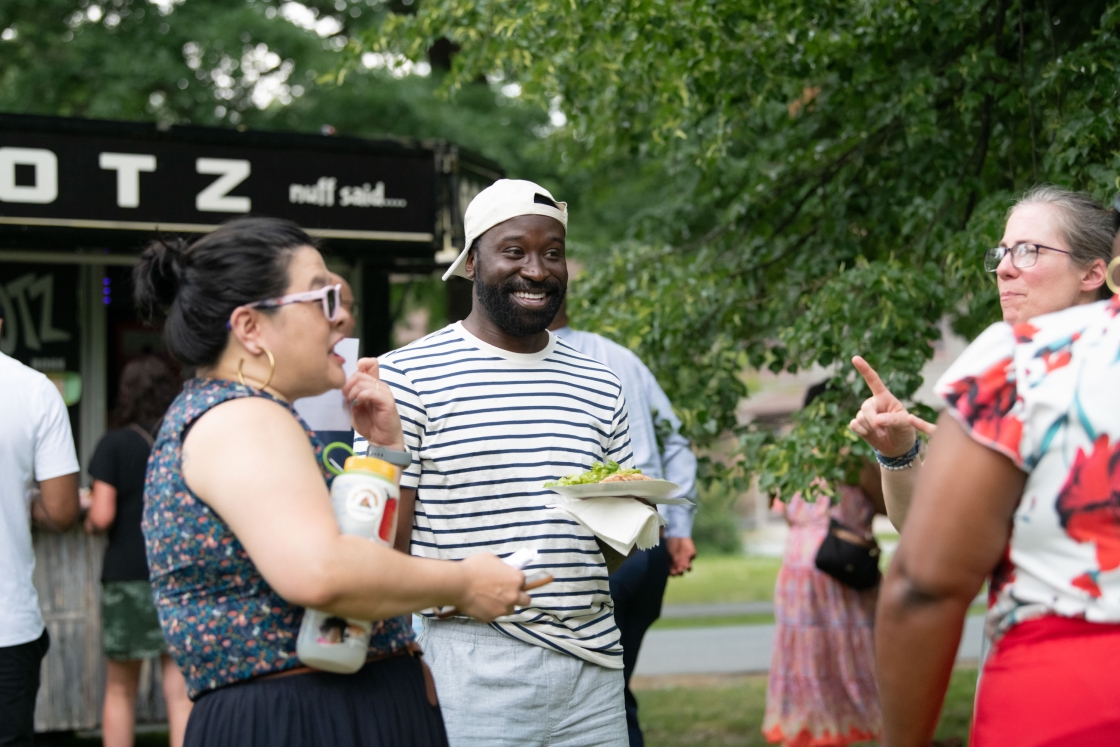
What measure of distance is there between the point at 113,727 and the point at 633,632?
114 inches

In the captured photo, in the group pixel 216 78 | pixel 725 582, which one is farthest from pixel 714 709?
pixel 725 582

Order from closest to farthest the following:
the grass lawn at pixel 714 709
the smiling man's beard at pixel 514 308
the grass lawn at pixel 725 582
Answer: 1. the smiling man's beard at pixel 514 308
2. the grass lawn at pixel 714 709
3. the grass lawn at pixel 725 582

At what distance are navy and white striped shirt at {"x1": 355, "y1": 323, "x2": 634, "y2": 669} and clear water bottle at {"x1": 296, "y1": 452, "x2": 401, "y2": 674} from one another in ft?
2.38

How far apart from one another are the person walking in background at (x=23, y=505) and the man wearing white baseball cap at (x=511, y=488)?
5.46 ft

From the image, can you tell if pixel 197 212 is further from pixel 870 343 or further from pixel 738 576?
pixel 738 576

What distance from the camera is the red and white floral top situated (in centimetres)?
172

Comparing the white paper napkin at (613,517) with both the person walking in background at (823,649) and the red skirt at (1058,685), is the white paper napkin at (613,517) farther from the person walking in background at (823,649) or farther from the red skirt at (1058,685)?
the person walking in background at (823,649)

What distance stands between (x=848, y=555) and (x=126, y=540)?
11.9ft

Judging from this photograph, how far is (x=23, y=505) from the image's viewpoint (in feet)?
12.8

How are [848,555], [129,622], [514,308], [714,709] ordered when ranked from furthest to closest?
[714,709], [129,622], [848,555], [514,308]

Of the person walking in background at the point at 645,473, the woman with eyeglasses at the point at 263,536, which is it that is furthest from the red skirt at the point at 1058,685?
the person walking in background at the point at 645,473

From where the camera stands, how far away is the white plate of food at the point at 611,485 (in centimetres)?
274

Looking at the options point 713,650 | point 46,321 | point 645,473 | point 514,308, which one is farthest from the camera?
point 713,650

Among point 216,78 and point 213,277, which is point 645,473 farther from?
point 216,78
